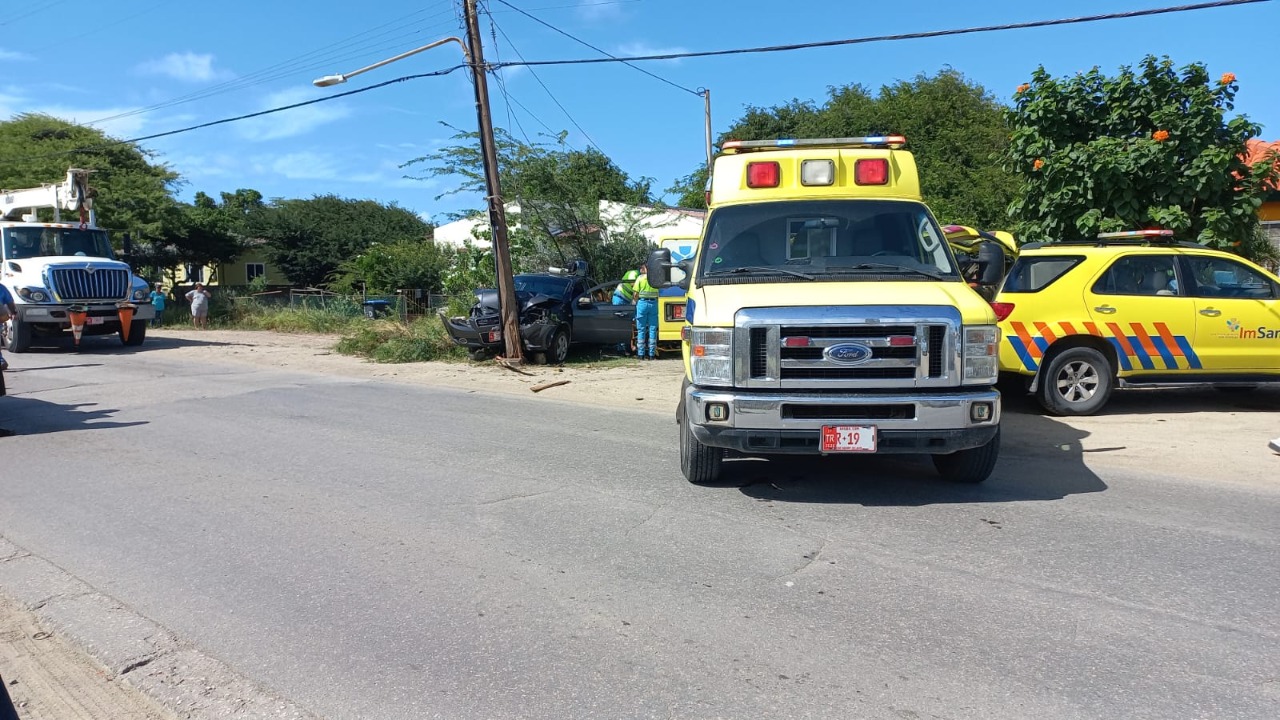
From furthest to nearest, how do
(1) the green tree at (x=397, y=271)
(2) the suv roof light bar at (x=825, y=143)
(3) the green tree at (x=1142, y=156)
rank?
(1) the green tree at (x=397, y=271), (3) the green tree at (x=1142, y=156), (2) the suv roof light bar at (x=825, y=143)

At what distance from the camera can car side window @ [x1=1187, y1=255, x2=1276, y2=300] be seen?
9.31 metres

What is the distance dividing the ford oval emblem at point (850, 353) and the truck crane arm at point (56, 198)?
2047cm

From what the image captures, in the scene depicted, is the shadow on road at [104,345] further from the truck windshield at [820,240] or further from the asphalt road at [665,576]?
the truck windshield at [820,240]

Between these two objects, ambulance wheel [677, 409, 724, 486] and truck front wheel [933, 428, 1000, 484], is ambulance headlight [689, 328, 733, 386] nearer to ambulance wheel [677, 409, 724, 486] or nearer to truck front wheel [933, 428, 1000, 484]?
ambulance wheel [677, 409, 724, 486]

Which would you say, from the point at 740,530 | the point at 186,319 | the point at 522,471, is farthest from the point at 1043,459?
the point at 186,319

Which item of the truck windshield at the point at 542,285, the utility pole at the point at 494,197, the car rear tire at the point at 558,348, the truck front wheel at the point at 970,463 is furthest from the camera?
the truck windshield at the point at 542,285

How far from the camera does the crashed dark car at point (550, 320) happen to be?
600 inches

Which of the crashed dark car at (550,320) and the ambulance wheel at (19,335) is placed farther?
the ambulance wheel at (19,335)

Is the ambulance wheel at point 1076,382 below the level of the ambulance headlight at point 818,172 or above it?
below

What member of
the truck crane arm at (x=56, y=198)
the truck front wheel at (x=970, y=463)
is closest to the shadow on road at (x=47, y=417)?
the truck front wheel at (x=970, y=463)

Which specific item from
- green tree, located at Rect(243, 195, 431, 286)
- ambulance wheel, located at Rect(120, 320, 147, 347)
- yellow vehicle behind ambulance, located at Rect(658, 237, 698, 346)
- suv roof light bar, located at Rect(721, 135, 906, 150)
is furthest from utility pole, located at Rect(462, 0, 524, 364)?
green tree, located at Rect(243, 195, 431, 286)

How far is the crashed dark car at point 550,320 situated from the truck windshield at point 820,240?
28.3 feet

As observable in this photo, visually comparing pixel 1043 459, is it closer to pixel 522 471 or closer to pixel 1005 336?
pixel 1005 336

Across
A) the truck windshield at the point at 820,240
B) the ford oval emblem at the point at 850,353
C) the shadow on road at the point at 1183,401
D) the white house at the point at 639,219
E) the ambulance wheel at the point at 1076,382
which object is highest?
the white house at the point at 639,219
